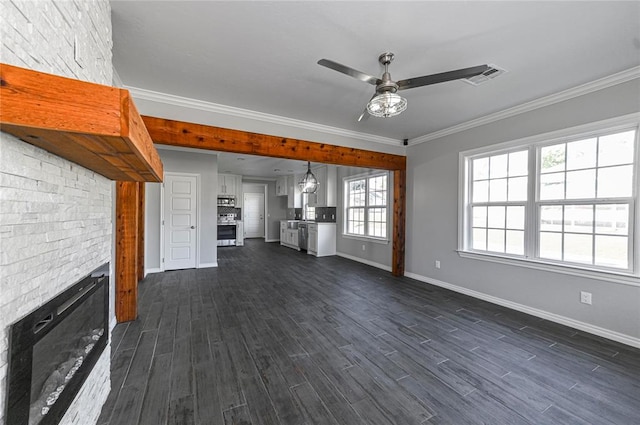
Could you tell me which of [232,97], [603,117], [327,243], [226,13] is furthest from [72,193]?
[327,243]

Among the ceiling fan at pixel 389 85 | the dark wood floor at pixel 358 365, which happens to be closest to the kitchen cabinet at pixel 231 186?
the dark wood floor at pixel 358 365

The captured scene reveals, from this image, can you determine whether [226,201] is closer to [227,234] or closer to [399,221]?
[227,234]

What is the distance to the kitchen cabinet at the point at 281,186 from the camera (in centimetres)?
961

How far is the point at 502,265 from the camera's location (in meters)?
3.49

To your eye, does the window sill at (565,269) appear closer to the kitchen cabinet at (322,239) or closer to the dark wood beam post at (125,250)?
the kitchen cabinet at (322,239)

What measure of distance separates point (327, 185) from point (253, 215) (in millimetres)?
4790

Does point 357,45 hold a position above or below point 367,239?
above

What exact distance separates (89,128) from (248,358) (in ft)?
6.89

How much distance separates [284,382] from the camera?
1921 mm

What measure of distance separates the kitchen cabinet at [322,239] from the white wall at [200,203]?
102 inches

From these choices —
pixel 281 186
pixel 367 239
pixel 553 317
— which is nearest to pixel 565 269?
pixel 553 317

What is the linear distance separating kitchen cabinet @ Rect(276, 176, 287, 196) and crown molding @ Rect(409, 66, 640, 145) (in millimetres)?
6198

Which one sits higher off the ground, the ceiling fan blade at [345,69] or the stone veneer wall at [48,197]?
the ceiling fan blade at [345,69]

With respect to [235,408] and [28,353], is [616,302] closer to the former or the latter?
[235,408]
